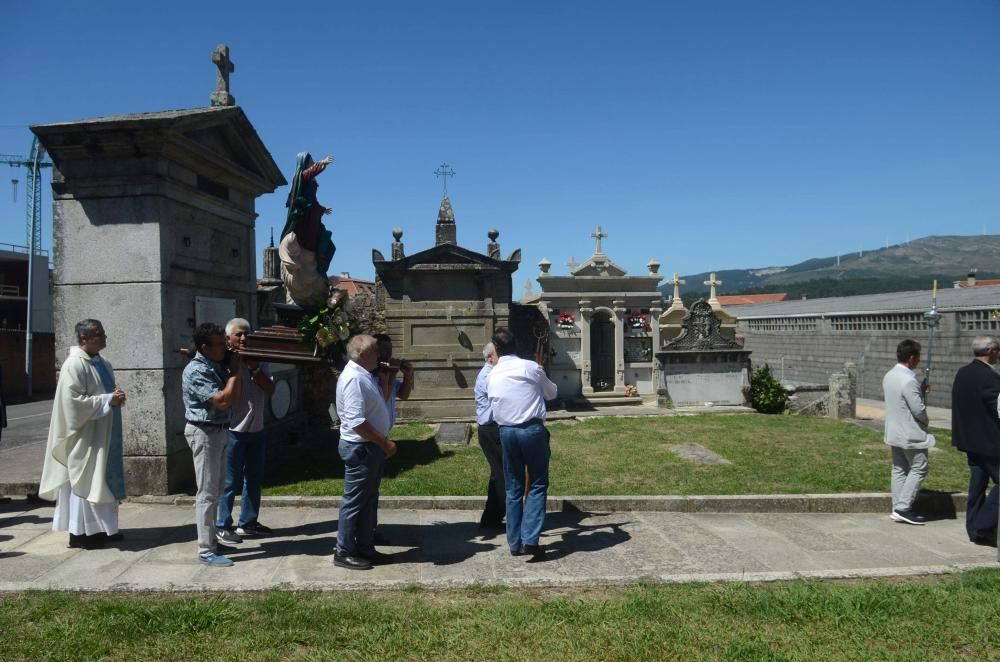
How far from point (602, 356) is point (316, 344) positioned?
1280cm

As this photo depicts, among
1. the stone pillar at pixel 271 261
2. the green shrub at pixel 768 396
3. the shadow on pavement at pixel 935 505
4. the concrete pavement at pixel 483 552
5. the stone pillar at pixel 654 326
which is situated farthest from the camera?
the stone pillar at pixel 271 261

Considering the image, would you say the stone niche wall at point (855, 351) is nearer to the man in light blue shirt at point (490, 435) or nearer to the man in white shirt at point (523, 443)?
the man in light blue shirt at point (490, 435)

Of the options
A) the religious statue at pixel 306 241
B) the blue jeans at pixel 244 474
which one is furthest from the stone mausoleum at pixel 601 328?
the blue jeans at pixel 244 474

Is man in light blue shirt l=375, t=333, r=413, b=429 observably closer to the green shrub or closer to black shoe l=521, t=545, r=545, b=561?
black shoe l=521, t=545, r=545, b=561

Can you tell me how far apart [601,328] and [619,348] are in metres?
0.83

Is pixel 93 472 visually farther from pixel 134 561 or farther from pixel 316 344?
pixel 316 344

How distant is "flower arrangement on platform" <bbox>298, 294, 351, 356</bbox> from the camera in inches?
254

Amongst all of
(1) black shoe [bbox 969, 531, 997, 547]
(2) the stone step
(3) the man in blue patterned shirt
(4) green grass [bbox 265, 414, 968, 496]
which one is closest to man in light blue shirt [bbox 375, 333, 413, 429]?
(3) the man in blue patterned shirt

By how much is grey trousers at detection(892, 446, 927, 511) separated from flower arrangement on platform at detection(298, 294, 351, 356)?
551 cm

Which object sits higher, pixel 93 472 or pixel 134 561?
pixel 93 472

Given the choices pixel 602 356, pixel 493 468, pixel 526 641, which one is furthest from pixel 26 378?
pixel 526 641

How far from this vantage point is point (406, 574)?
4723 mm

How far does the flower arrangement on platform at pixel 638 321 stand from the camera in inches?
722

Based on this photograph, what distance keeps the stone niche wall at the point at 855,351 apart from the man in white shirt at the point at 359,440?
1863cm
